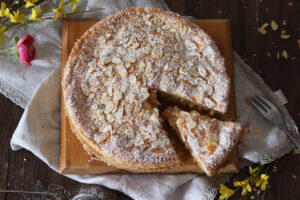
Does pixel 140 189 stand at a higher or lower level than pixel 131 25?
lower

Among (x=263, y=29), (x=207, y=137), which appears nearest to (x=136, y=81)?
(x=207, y=137)

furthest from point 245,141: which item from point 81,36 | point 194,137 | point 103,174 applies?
point 81,36

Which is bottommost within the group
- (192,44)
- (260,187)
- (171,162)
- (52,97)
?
(260,187)

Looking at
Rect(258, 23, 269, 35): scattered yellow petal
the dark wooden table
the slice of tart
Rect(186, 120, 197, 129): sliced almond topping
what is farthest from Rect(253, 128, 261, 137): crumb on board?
Rect(258, 23, 269, 35): scattered yellow petal

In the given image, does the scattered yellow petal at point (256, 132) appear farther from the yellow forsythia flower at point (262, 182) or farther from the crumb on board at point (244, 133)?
the yellow forsythia flower at point (262, 182)

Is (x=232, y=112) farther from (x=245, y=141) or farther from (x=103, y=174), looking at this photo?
(x=103, y=174)
